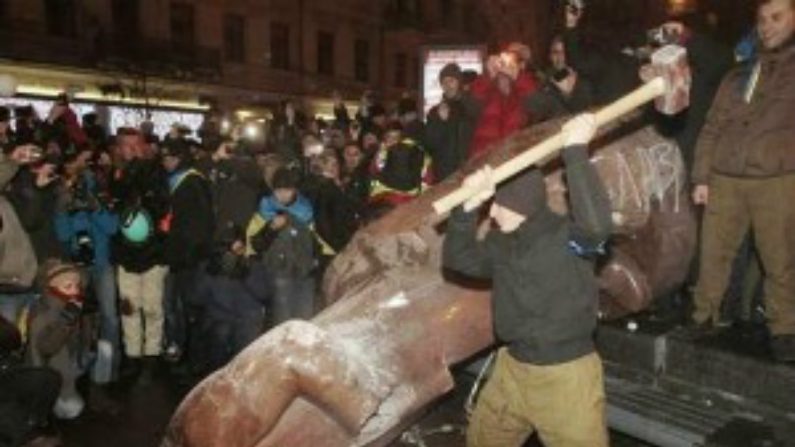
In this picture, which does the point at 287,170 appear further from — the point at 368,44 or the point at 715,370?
the point at 368,44

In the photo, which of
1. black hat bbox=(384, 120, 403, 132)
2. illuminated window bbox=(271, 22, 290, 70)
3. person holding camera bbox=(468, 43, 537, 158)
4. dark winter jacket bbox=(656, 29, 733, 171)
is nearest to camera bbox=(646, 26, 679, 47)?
dark winter jacket bbox=(656, 29, 733, 171)

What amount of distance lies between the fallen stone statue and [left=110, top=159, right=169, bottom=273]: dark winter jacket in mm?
2453

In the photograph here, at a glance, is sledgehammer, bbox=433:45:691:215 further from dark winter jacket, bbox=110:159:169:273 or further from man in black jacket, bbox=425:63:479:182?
dark winter jacket, bbox=110:159:169:273

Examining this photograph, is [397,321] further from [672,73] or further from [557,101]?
[557,101]

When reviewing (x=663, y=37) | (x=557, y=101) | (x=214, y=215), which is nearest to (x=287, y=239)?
(x=214, y=215)

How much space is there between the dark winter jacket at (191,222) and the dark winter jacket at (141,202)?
206 mm

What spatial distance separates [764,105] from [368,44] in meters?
37.7

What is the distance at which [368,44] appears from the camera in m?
41.9

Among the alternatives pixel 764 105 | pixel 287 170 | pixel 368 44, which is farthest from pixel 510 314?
pixel 368 44

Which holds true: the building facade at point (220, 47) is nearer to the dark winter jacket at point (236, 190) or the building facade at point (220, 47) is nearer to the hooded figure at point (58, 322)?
the dark winter jacket at point (236, 190)

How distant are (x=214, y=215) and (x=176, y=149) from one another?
3.29 ft

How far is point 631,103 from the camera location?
158 inches

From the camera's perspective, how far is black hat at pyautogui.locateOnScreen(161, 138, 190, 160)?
28.7 feet

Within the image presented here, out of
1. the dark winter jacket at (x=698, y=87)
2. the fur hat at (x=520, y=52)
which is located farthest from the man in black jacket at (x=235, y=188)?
the dark winter jacket at (x=698, y=87)
